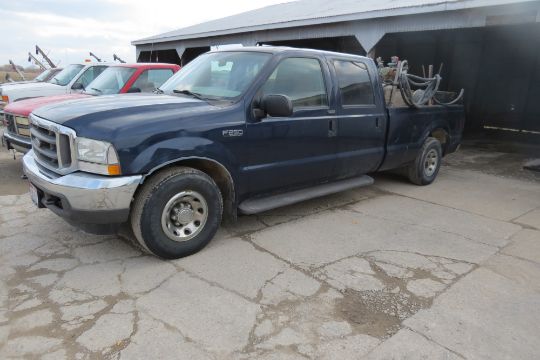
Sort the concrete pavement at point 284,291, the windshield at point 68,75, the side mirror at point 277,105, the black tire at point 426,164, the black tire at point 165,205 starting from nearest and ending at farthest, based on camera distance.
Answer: the concrete pavement at point 284,291 → the black tire at point 165,205 → the side mirror at point 277,105 → the black tire at point 426,164 → the windshield at point 68,75

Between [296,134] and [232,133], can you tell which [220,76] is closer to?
[232,133]

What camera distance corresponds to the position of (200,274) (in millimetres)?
3510

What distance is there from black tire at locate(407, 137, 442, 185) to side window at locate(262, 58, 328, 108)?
253 cm

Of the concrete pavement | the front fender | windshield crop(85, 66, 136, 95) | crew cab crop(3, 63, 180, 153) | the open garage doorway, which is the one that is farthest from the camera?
the open garage doorway

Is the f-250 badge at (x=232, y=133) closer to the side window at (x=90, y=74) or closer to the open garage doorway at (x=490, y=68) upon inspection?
the side window at (x=90, y=74)

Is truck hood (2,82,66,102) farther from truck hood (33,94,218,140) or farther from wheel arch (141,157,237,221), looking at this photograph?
wheel arch (141,157,237,221)

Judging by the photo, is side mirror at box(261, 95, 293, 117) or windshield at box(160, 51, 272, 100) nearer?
side mirror at box(261, 95, 293, 117)

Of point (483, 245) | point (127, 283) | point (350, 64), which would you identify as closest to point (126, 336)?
point (127, 283)

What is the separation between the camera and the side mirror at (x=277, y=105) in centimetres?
383

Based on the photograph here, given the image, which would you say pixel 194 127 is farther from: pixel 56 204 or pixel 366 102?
pixel 366 102

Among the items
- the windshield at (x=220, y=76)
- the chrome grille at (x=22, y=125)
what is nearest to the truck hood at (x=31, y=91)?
the chrome grille at (x=22, y=125)

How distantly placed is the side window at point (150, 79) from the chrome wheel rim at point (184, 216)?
459cm

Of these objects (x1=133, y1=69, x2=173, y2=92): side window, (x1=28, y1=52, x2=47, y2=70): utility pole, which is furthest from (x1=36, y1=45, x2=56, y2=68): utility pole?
(x1=133, y1=69, x2=173, y2=92): side window

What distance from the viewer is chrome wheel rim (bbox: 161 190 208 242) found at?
3.58 metres
